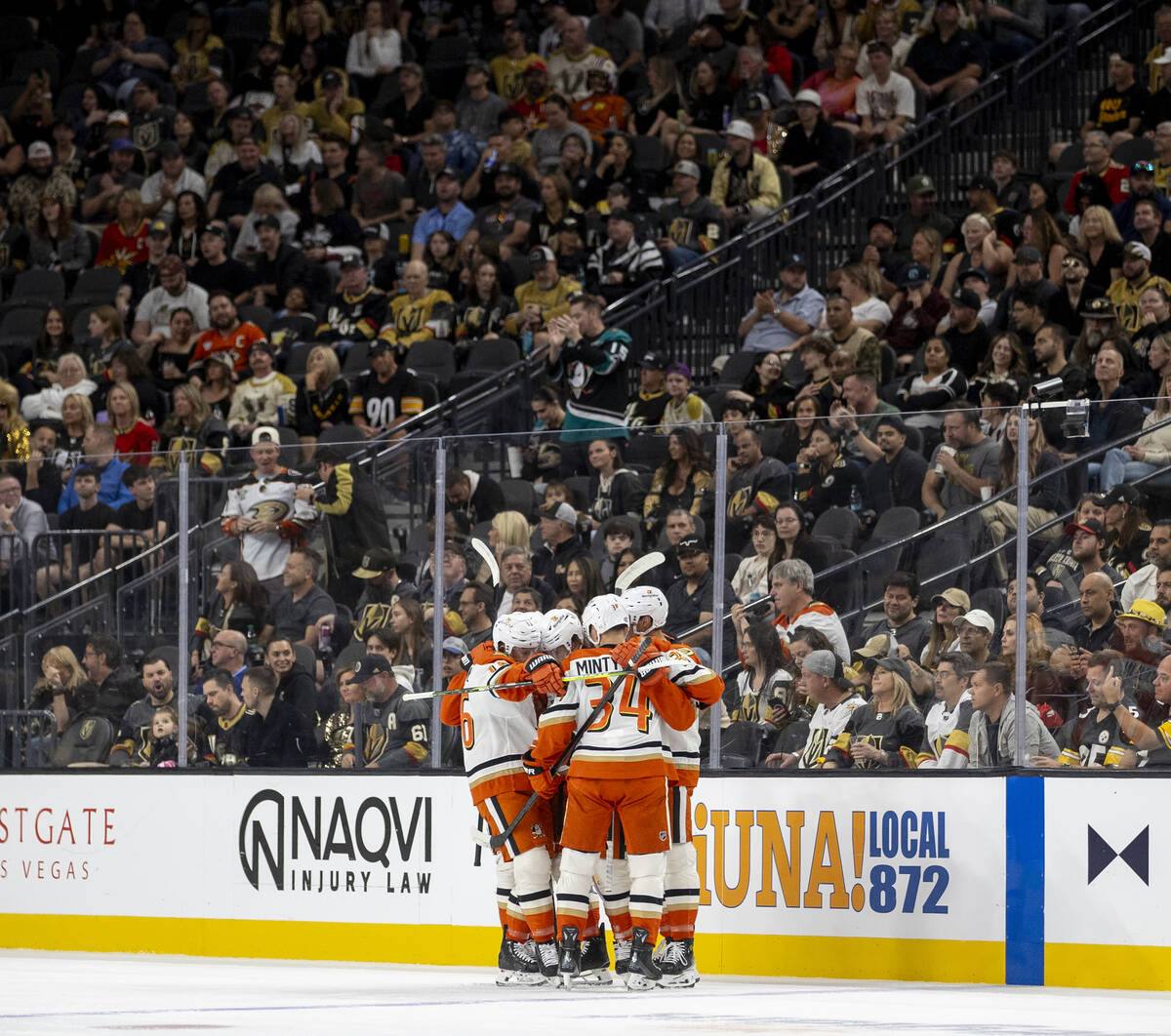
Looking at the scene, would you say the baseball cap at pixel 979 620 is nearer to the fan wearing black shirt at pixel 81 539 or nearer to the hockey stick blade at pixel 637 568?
the hockey stick blade at pixel 637 568

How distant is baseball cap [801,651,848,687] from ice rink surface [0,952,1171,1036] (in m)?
1.29

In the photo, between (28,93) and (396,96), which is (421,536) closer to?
(396,96)

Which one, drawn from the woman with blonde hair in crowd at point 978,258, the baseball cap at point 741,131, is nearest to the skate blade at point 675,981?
the woman with blonde hair in crowd at point 978,258

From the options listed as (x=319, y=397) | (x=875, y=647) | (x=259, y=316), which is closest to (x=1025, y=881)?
(x=875, y=647)

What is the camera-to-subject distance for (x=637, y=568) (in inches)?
354

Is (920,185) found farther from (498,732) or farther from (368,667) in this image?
(498,732)

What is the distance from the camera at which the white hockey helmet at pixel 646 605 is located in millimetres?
8578

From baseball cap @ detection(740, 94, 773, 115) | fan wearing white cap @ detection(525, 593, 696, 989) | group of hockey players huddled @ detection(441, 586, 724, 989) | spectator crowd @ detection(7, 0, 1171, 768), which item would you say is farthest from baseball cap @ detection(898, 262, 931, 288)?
fan wearing white cap @ detection(525, 593, 696, 989)

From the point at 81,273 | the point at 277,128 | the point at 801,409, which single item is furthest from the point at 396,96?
the point at 801,409

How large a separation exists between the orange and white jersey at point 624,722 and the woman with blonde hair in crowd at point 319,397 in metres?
5.75

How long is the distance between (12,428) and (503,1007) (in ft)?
23.5

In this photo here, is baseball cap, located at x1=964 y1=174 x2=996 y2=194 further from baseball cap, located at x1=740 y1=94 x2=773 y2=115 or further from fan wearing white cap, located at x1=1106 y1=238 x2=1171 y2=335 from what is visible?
baseball cap, located at x1=740 y1=94 x2=773 y2=115

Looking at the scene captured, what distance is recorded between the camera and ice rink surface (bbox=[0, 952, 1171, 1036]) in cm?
680

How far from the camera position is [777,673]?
9.20 metres
